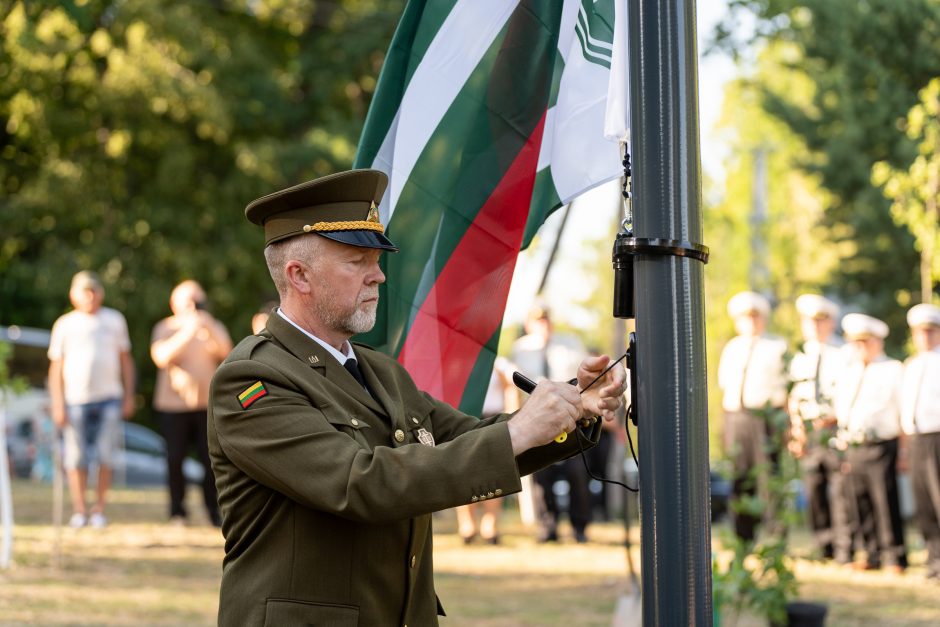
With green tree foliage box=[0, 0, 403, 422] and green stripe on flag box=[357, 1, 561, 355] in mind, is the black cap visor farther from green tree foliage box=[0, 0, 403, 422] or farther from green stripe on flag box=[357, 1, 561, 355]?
green tree foliage box=[0, 0, 403, 422]

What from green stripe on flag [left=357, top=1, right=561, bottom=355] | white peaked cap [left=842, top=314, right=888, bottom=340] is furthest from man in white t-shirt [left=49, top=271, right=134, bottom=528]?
green stripe on flag [left=357, top=1, right=561, bottom=355]

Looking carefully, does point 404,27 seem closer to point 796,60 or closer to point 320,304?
point 320,304

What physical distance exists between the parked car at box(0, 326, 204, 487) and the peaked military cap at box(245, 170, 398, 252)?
15163mm

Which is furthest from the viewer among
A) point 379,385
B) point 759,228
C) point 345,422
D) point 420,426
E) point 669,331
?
point 759,228

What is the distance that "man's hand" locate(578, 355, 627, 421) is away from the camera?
3182 millimetres

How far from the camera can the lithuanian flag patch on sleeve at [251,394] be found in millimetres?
2918

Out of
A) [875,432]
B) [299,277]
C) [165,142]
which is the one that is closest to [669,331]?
[299,277]

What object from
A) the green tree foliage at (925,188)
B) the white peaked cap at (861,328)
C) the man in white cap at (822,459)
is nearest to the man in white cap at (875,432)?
the white peaked cap at (861,328)

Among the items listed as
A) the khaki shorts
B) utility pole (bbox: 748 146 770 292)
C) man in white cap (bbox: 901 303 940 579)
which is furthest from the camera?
utility pole (bbox: 748 146 770 292)

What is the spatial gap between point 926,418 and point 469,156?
776cm

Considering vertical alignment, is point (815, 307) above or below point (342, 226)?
above

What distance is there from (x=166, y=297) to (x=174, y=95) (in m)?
4.20

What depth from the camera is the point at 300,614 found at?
2916 mm

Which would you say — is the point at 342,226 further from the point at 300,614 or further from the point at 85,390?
the point at 85,390
